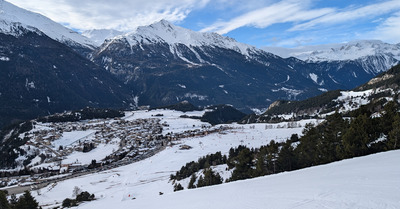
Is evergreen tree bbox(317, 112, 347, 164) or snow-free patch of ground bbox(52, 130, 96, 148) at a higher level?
evergreen tree bbox(317, 112, 347, 164)

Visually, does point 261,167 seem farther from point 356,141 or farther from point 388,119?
point 388,119

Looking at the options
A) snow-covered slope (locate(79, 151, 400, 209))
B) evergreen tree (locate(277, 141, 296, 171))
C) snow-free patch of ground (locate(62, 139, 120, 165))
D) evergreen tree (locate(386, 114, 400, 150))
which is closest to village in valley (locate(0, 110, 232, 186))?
snow-free patch of ground (locate(62, 139, 120, 165))

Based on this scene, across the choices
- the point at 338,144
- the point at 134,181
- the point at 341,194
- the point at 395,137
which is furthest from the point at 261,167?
the point at 134,181

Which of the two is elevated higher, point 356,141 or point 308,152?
point 356,141

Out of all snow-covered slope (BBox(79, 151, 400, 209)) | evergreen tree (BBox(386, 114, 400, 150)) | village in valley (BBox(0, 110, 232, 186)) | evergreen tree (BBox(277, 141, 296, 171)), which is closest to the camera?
snow-covered slope (BBox(79, 151, 400, 209))

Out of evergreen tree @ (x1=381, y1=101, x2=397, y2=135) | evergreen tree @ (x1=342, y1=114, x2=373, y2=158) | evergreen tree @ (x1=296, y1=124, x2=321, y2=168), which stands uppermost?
evergreen tree @ (x1=381, y1=101, x2=397, y2=135)

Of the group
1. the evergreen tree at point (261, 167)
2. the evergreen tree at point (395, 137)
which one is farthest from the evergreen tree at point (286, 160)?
the evergreen tree at point (395, 137)

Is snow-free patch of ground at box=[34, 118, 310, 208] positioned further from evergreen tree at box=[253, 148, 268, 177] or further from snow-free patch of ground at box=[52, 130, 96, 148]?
snow-free patch of ground at box=[52, 130, 96, 148]

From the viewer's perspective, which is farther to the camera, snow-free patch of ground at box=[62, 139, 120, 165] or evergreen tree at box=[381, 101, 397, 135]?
snow-free patch of ground at box=[62, 139, 120, 165]

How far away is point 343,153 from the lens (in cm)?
3200

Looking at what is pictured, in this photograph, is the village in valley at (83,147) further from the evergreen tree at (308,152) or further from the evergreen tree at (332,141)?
the evergreen tree at (332,141)

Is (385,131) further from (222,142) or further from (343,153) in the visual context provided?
(222,142)

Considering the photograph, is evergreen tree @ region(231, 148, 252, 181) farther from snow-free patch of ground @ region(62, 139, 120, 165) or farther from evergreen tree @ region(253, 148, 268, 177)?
snow-free patch of ground @ region(62, 139, 120, 165)

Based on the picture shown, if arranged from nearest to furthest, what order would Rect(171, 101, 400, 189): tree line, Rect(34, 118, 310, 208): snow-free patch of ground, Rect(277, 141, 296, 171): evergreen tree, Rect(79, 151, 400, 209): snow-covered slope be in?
Rect(79, 151, 400, 209): snow-covered slope < Rect(171, 101, 400, 189): tree line < Rect(277, 141, 296, 171): evergreen tree < Rect(34, 118, 310, 208): snow-free patch of ground
